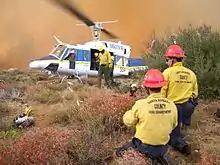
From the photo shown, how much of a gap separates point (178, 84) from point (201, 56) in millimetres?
4028

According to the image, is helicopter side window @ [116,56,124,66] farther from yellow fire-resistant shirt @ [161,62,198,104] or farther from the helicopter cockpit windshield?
yellow fire-resistant shirt @ [161,62,198,104]

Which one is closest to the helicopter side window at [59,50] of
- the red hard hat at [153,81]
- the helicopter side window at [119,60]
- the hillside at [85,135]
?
the helicopter side window at [119,60]

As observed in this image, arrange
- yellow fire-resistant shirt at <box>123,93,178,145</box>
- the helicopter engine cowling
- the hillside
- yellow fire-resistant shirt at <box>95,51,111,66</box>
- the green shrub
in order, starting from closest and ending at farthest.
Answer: yellow fire-resistant shirt at <box>123,93,178,145</box> < the hillside < the green shrub < yellow fire-resistant shirt at <box>95,51,111,66</box> < the helicopter engine cowling

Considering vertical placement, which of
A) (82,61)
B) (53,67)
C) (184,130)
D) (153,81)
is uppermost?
(153,81)

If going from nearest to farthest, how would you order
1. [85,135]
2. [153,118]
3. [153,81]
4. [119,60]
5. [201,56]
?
[153,118] → [153,81] → [85,135] → [201,56] → [119,60]

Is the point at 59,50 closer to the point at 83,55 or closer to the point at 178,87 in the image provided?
the point at 83,55

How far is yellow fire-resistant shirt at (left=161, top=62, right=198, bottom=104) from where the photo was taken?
7.13 m

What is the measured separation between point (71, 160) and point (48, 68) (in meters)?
15.7

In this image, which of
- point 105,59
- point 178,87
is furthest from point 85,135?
point 105,59

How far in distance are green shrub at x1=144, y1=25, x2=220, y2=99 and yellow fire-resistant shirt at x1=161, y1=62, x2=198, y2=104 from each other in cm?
349

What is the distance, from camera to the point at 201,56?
1096 cm

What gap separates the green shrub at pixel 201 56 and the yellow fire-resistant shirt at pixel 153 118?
5166 mm

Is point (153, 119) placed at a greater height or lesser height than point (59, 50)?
lesser

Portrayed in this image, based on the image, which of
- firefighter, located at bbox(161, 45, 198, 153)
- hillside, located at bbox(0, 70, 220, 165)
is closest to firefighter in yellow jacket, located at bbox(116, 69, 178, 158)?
hillside, located at bbox(0, 70, 220, 165)
